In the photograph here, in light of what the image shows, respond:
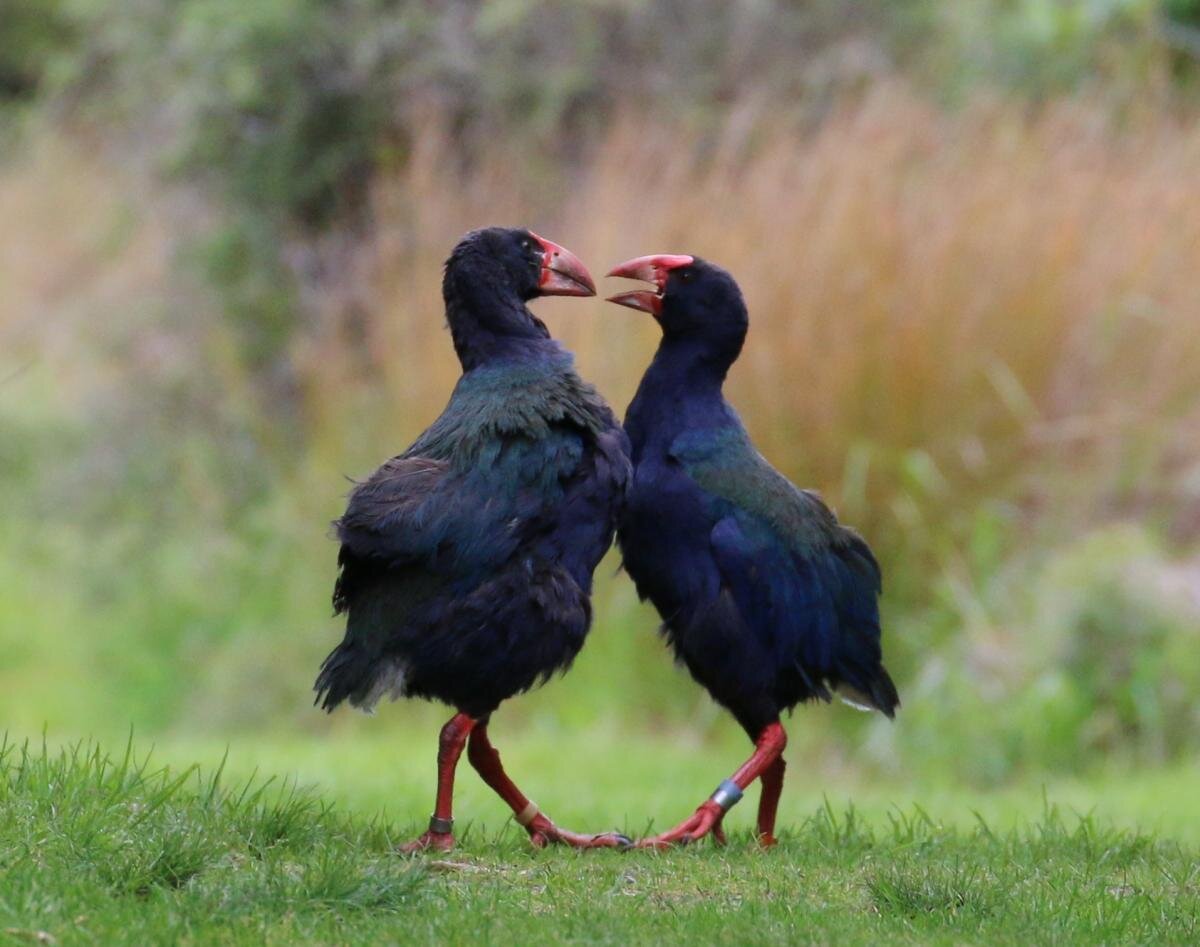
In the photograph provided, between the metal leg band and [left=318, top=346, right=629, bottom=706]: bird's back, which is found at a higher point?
[left=318, top=346, right=629, bottom=706]: bird's back

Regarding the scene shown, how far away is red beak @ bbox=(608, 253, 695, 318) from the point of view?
5414 mm

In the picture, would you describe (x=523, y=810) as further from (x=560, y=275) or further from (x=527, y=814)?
(x=560, y=275)

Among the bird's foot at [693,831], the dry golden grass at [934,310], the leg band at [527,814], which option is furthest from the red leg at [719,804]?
the dry golden grass at [934,310]

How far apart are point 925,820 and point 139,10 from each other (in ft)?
A: 30.7

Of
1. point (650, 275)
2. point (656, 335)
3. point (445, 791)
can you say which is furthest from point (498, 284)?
point (656, 335)

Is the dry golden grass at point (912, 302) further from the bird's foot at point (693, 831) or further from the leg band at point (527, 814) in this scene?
the leg band at point (527, 814)

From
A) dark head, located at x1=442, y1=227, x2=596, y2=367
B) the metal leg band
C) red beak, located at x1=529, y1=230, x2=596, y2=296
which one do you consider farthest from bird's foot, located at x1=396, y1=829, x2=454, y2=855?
red beak, located at x1=529, y1=230, x2=596, y2=296

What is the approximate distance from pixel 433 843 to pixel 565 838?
462 millimetres

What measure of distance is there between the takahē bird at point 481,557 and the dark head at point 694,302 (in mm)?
590

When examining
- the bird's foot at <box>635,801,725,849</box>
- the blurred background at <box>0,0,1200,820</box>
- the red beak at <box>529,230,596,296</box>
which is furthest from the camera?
the blurred background at <box>0,0,1200,820</box>

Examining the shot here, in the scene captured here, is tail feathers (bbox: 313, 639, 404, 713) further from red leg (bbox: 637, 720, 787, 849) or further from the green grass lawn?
red leg (bbox: 637, 720, 787, 849)

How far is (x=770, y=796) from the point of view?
5.11m

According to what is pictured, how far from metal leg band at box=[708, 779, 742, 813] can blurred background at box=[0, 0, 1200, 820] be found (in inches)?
101

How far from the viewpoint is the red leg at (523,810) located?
481 cm
